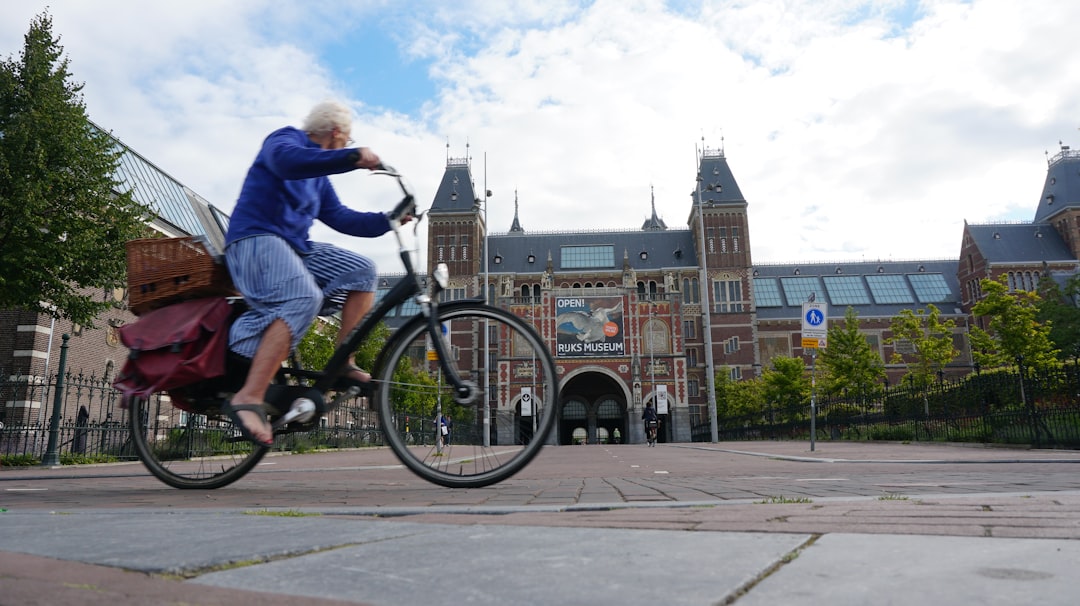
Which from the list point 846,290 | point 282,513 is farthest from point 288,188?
point 846,290

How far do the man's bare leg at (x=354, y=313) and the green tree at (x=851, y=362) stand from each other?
27.8 meters

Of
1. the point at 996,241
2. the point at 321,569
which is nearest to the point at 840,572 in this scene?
the point at 321,569

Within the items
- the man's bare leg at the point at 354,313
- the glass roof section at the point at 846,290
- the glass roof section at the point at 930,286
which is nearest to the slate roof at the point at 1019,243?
the glass roof section at the point at 930,286

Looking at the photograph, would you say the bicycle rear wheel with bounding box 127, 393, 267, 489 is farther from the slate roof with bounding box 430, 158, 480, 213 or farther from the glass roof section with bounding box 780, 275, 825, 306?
the glass roof section with bounding box 780, 275, 825, 306

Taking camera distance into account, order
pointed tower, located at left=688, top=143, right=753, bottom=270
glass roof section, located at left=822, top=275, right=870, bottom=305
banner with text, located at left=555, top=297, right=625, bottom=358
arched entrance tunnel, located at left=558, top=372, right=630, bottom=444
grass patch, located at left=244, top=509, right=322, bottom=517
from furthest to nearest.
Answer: glass roof section, located at left=822, top=275, right=870, bottom=305 < pointed tower, located at left=688, top=143, right=753, bottom=270 < arched entrance tunnel, located at left=558, top=372, right=630, bottom=444 < banner with text, located at left=555, top=297, right=625, bottom=358 < grass patch, located at left=244, top=509, right=322, bottom=517

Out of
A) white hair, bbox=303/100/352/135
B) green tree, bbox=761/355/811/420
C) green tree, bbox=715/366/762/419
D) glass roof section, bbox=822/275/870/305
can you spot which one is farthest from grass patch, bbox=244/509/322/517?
glass roof section, bbox=822/275/870/305

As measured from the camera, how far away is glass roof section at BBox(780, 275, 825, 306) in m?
59.4

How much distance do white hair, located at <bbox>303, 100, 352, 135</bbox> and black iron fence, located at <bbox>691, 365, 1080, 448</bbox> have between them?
11.2 m

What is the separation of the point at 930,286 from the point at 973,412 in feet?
170

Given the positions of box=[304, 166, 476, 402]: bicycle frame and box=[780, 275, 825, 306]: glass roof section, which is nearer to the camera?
box=[304, 166, 476, 402]: bicycle frame

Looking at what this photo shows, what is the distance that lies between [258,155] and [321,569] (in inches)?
101

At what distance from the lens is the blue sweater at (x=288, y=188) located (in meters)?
3.10

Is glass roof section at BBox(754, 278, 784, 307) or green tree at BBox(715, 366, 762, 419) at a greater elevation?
glass roof section at BBox(754, 278, 784, 307)

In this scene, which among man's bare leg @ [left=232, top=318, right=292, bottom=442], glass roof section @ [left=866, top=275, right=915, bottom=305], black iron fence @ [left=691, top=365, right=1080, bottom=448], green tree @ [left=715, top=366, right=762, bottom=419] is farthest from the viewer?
glass roof section @ [left=866, top=275, right=915, bottom=305]
